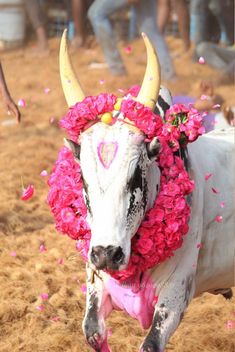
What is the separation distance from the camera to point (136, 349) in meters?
4.57

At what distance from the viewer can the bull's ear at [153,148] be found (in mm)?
3488

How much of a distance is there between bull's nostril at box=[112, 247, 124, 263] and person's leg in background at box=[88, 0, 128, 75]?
729 cm

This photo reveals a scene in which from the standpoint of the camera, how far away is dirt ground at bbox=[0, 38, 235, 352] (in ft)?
15.4

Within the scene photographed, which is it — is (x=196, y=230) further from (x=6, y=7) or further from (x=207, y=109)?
(x=6, y=7)

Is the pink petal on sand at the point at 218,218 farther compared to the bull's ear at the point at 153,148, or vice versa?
the pink petal on sand at the point at 218,218

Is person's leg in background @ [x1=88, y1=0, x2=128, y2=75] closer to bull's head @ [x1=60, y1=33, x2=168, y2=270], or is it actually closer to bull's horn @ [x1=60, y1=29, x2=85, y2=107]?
bull's horn @ [x1=60, y1=29, x2=85, y2=107]

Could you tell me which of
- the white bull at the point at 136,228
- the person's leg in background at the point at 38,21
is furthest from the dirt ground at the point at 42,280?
the person's leg in background at the point at 38,21

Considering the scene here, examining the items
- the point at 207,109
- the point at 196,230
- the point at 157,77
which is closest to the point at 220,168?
the point at 196,230

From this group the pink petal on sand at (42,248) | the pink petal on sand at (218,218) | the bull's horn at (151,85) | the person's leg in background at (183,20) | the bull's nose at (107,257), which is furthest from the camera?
the person's leg in background at (183,20)

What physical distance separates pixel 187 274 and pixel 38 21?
9519 millimetres

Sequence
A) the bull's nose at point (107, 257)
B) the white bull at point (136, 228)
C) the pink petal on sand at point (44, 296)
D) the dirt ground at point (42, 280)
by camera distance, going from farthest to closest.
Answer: the pink petal on sand at point (44, 296), the dirt ground at point (42, 280), the white bull at point (136, 228), the bull's nose at point (107, 257)

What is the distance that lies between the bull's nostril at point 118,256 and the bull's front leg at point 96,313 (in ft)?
1.71

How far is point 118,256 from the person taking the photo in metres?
3.26

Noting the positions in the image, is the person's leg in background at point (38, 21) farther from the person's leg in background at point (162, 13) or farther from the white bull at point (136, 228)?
the white bull at point (136, 228)
